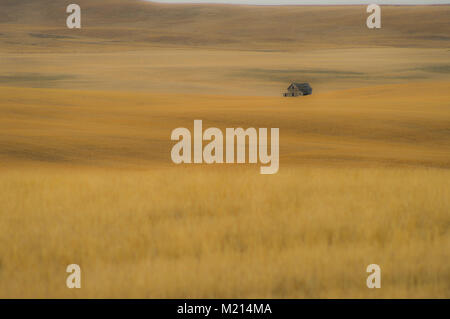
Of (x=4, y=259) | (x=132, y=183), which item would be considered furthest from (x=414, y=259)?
(x=132, y=183)

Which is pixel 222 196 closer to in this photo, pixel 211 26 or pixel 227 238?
pixel 227 238

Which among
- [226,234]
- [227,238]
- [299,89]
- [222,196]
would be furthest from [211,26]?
[227,238]

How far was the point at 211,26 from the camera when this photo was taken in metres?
123

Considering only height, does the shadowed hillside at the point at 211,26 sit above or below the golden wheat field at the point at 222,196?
above

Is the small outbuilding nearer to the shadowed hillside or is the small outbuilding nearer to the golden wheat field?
the golden wheat field

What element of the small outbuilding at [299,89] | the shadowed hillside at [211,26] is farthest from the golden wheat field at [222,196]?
the shadowed hillside at [211,26]

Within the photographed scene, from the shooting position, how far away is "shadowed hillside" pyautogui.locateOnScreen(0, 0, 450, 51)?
103875mm

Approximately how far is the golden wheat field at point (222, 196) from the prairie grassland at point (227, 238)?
20mm

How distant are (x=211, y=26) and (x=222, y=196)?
118 meters

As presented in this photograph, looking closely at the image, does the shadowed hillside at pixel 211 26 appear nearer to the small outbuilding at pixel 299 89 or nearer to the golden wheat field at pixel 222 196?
the golden wheat field at pixel 222 196

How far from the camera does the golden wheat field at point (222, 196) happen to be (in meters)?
5.06

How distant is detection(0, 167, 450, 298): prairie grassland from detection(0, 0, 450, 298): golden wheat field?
0.02m
